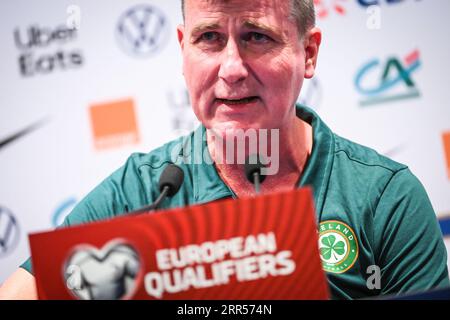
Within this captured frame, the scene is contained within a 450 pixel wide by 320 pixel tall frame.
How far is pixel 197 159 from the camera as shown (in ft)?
4.58

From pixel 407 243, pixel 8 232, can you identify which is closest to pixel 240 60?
pixel 407 243

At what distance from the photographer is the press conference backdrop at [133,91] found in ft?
7.09

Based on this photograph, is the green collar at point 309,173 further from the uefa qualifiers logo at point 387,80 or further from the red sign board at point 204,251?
the uefa qualifiers logo at point 387,80

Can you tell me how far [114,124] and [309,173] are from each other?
109 centimetres

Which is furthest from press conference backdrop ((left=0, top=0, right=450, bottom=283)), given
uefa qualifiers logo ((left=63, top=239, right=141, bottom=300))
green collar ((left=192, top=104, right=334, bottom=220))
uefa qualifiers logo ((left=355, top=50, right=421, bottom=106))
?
uefa qualifiers logo ((left=63, top=239, right=141, bottom=300))

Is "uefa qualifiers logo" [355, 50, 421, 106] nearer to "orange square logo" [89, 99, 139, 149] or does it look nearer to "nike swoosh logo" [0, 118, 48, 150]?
"orange square logo" [89, 99, 139, 149]

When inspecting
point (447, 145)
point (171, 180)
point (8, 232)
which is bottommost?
point (8, 232)

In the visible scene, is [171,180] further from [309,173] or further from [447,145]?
[447,145]

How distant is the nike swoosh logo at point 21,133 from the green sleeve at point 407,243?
1486 mm

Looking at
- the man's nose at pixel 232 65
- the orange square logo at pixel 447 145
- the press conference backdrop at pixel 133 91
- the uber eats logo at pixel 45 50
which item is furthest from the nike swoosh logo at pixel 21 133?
the orange square logo at pixel 447 145

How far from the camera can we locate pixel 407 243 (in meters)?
1.26

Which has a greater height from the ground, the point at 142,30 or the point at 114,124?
the point at 142,30

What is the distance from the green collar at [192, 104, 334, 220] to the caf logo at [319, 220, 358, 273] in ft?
0.18
